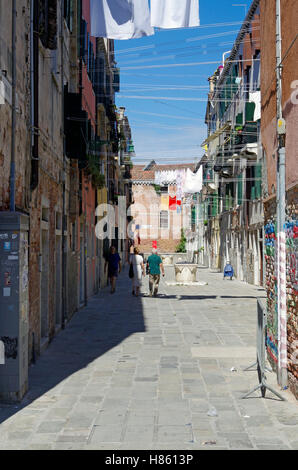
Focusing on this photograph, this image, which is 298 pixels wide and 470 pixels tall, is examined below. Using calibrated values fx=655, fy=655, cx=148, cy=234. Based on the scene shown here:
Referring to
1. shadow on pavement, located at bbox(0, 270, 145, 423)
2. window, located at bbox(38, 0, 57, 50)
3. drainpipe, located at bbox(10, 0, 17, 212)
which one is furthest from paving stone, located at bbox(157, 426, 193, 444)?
window, located at bbox(38, 0, 57, 50)

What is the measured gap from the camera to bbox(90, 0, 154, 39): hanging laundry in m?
10.4

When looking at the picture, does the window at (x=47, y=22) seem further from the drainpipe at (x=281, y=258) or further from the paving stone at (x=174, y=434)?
the paving stone at (x=174, y=434)

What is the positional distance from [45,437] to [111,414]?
978 mm

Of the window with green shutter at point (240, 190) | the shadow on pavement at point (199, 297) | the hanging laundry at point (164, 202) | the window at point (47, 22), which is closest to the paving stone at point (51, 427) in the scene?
the window at point (47, 22)

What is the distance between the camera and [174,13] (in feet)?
33.1

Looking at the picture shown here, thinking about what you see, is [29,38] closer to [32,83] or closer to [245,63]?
[32,83]

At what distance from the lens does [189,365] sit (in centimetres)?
936

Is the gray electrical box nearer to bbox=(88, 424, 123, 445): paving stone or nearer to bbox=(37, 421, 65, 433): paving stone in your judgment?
bbox=(37, 421, 65, 433): paving stone

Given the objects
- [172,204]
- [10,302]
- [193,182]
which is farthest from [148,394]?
[172,204]

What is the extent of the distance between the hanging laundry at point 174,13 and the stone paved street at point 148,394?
514 cm

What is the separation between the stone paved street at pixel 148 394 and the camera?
5715mm

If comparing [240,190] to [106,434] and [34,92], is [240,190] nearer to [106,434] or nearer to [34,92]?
[34,92]

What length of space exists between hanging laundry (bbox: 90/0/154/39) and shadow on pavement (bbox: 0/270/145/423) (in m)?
5.13

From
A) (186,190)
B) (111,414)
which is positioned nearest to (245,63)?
(186,190)
